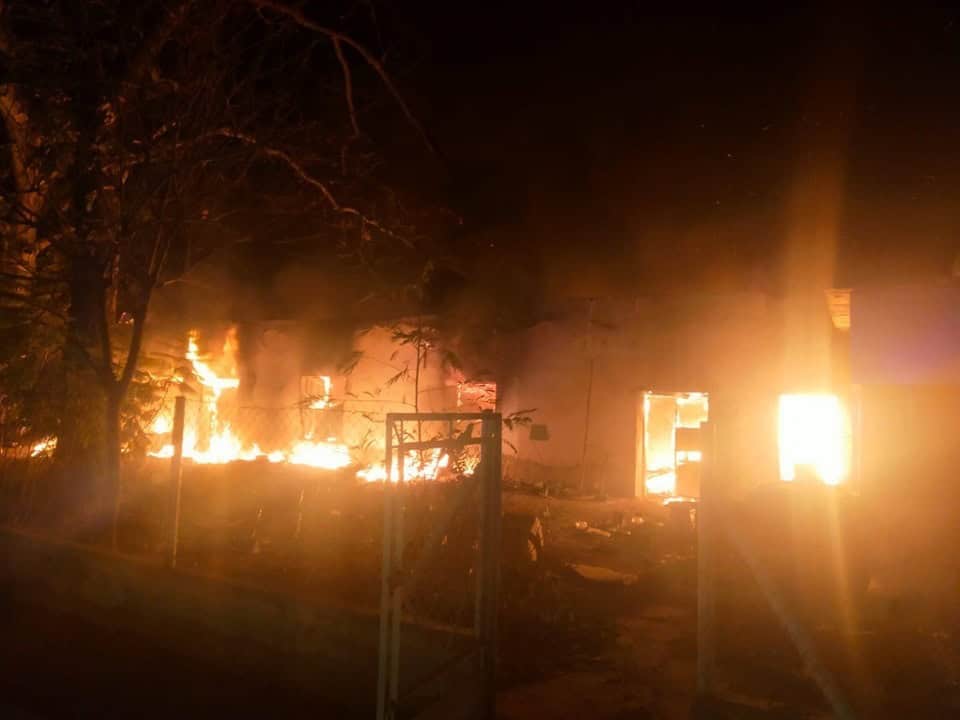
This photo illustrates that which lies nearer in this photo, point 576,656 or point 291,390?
point 576,656

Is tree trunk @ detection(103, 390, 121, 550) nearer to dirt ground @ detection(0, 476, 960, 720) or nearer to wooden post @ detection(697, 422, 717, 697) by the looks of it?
dirt ground @ detection(0, 476, 960, 720)

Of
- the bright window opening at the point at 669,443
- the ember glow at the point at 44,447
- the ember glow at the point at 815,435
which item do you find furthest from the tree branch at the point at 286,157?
the ember glow at the point at 815,435

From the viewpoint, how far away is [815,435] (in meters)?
11.6

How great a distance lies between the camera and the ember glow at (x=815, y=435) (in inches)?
439

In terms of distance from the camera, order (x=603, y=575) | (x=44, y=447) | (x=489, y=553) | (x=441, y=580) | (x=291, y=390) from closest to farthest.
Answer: (x=489, y=553) < (x=441, y=580) < (x=603, y=575) < (x=44, y=447) < (x=291, y=390)

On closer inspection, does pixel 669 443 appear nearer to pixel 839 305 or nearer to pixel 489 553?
pixel 839 305

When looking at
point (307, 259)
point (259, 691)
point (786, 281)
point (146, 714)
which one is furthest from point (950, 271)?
point (307, 259)

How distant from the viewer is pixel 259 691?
5.24 m

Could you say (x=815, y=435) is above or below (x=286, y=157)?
below

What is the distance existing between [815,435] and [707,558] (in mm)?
8279

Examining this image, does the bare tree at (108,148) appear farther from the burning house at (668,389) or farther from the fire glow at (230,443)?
the burning house at (668,389)

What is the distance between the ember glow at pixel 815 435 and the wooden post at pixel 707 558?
7518 millimetres

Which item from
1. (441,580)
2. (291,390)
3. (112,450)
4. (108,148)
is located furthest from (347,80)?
(291,390)

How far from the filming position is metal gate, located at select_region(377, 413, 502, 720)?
162 inches
